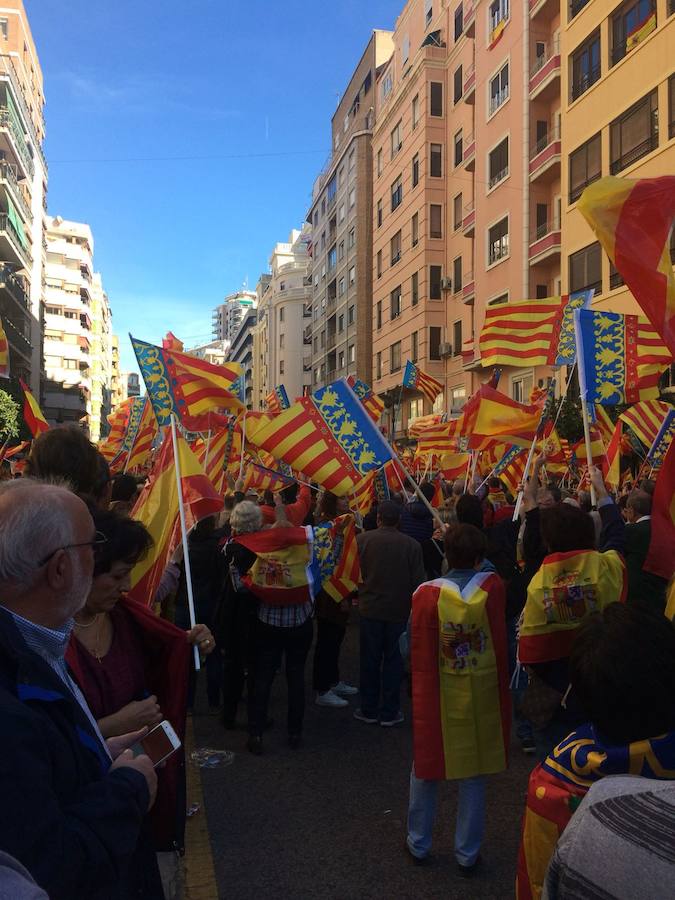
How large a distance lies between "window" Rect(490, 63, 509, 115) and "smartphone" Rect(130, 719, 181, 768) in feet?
99.8

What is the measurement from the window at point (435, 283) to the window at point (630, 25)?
53.5 feet

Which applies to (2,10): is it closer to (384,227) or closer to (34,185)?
(34,185)

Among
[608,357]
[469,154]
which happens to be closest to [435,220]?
[469,154]

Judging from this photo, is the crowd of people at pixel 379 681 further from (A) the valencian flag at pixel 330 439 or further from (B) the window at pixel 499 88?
(B) the window at pixel 499 88

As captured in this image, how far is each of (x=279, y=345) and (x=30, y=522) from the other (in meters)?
77.6

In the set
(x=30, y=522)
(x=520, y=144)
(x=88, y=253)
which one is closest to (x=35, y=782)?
(x=30, y=522)

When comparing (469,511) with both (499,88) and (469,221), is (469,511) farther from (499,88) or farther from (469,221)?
(469,221)

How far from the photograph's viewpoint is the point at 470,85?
106 feet

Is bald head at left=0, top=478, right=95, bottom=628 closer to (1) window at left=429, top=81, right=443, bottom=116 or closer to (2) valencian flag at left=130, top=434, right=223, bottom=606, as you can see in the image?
(2) valencian flag at left=130, top=434, right=223, bottom=606

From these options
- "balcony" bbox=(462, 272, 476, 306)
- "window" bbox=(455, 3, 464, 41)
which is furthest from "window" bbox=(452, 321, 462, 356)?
"window" bbox=(455, 3, 464, 41)

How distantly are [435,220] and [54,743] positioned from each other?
123 ft

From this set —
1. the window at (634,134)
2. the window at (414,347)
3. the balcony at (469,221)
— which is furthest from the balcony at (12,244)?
the window at (634,134)

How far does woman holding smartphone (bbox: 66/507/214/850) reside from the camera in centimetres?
257

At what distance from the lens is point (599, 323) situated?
718cm
